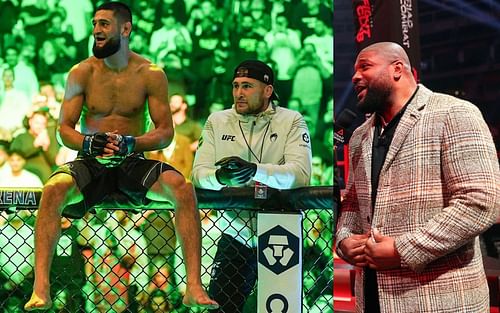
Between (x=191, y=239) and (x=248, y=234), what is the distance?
0.45 meters

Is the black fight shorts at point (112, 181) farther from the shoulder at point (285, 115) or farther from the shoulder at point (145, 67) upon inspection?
the shoulder at point (285, 115)

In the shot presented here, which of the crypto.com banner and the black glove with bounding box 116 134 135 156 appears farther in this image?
the crypto.com banner

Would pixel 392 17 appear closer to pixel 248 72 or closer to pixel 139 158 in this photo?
pixel 248 72

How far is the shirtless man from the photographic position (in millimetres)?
1692

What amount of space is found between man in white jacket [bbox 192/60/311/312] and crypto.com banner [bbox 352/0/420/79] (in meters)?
0.64

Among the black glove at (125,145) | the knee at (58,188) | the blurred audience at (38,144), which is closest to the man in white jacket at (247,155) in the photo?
the black glove at (125,145)

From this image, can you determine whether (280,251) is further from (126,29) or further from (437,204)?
(126,29)

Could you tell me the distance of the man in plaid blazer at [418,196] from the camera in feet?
4.37

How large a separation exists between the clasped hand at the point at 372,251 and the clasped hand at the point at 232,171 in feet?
1.54

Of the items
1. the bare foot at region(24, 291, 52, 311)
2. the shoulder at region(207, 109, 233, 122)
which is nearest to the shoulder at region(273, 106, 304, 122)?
the shoulder at region(207, 109, 233, 122)

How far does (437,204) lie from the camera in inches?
54.9

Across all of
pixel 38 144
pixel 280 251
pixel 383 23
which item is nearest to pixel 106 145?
pixel 280 251

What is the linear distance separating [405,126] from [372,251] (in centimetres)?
33

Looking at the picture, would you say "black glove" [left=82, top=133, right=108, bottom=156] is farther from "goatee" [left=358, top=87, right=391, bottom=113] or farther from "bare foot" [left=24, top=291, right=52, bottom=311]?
"goatee" [left=358, top=87, right=391, bottom=113]
